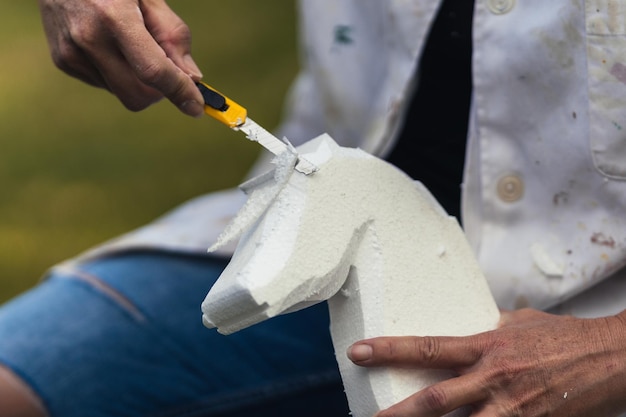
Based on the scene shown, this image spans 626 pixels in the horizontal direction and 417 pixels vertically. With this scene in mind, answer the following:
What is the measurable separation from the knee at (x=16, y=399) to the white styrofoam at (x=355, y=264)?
52cm

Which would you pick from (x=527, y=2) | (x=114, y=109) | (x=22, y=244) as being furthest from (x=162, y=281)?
(x=114, y=109)

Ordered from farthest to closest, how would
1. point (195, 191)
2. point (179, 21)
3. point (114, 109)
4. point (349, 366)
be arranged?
1. point (114, 109)
2. point (195, 191)
3. point (179, 21)
4. point (349, 366)

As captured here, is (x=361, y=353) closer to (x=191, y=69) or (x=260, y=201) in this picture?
(x=260, y=201)

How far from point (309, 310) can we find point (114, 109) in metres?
1.69

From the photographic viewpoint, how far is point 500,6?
3.37 feet

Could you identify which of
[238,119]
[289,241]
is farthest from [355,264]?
[238,119]

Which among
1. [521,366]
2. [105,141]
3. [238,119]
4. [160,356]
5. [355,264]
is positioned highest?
[238,119]

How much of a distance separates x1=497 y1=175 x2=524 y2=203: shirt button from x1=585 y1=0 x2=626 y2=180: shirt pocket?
11 centimetres

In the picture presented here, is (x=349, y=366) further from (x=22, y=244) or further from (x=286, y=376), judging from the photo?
(x=22, y=244)

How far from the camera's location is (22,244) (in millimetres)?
2340

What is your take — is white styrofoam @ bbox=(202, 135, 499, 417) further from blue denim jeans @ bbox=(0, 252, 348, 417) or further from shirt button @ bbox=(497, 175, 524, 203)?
blue denim jeans @ bbox=(0, 252, 348, 417)

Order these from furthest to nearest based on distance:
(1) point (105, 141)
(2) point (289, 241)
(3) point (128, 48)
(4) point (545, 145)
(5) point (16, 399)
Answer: (1) point (105, 141) < (5) point (16, 399) < (4) point (545, 145) < (3) point (128, 48) < (2) point (289, 241)

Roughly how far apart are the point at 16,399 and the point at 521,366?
0.71 m

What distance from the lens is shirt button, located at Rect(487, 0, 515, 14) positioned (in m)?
1.02
